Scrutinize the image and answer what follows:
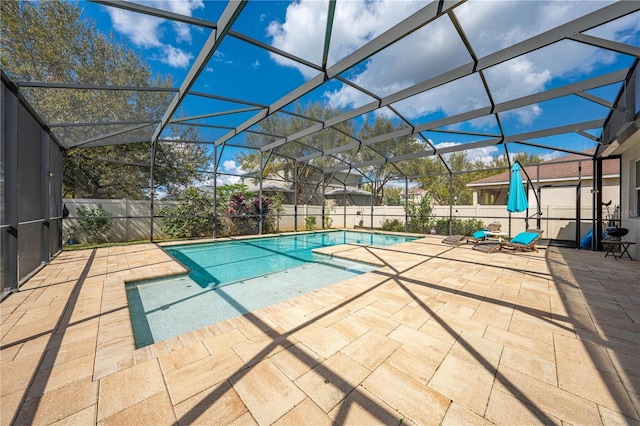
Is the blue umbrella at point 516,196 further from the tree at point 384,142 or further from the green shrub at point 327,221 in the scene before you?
the green shrub at point 327,221

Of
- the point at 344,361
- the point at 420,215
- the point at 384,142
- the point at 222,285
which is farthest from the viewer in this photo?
the point at 384,142

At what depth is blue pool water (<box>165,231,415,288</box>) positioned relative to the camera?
552 centimetres

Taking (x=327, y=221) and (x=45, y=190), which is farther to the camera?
(x=327, y=221)

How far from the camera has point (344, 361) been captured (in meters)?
1.97

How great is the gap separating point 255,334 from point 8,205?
12.5ft

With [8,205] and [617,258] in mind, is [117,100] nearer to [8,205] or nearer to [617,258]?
[8,205]

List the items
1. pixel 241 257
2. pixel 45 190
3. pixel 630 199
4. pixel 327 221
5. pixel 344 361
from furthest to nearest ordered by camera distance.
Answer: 1. pixel 327 221
2. pixel 241 257
3. pixel 630 199
4. pixel 45 190
5. pixel 344 361

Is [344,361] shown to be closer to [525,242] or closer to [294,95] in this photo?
[294,95]

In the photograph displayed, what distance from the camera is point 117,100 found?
18.4 feet

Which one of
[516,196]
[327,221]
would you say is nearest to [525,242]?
[516,196]

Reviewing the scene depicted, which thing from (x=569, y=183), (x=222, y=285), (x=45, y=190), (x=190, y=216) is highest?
(x=569, y=183)

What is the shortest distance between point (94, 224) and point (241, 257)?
5213 millimetres

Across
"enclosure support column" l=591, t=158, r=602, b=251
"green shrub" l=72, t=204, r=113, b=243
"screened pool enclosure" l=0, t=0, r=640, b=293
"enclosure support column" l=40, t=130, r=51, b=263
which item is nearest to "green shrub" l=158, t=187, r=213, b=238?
"screened pool enclosure" l=0, t=0, r=640, b=293

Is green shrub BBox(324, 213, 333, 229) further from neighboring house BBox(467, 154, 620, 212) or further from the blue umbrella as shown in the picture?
the blue umbrella
